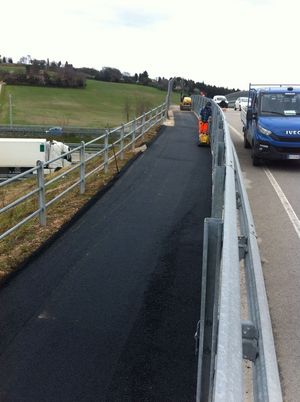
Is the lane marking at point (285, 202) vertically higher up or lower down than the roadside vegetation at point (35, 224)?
higher up

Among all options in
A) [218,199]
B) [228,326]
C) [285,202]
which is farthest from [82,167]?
[228,326]

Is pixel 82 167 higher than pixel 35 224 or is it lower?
higher

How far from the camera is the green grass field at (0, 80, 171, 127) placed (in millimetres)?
93000

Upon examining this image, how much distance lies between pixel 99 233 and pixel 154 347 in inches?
148

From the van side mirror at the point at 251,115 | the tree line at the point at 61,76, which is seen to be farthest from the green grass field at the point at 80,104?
the van side mirror at the point at 251,115

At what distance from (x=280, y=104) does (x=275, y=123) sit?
1.20m

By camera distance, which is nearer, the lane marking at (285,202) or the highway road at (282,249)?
the highway road at (282,249)

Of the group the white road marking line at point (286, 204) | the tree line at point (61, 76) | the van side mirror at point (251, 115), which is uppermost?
the tree line at point (61, 76)

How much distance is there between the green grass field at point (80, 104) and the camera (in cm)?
9300

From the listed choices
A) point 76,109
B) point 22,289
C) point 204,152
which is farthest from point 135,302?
point 76,109

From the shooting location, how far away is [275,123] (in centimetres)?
1398

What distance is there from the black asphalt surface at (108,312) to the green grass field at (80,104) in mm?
81390

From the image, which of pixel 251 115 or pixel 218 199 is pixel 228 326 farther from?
pixel 251 115

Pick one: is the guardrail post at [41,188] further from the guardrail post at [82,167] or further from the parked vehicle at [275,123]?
the parked vehicle at [275,123]
